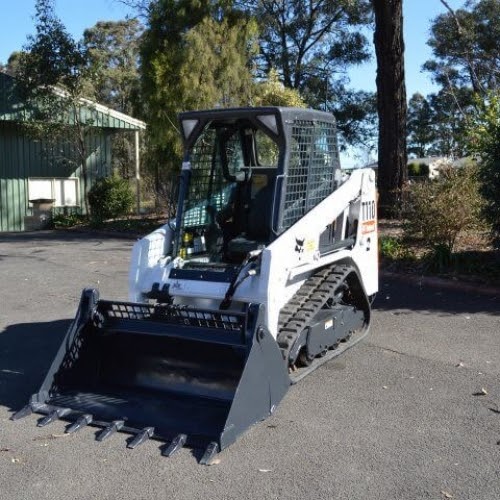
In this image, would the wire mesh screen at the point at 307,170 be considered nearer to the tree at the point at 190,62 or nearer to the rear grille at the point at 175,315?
the rear grille at the point at 175,315

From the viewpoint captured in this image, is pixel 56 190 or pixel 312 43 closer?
pixel 56 190

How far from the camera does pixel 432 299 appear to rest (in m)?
9.73

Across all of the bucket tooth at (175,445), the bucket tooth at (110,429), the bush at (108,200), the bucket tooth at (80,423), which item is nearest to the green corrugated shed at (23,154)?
the bush at (108,200)

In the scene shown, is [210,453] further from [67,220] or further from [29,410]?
[67,220]

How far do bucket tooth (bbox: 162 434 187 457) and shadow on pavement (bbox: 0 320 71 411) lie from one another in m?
1.68

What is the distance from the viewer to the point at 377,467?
4602 mm

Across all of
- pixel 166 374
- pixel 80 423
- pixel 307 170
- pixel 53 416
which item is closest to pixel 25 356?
pixel 53 416

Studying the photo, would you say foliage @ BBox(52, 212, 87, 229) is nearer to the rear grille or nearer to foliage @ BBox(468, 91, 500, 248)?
foliage @ BBox(468, 91, 500, 248)

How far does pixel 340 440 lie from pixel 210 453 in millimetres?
1009

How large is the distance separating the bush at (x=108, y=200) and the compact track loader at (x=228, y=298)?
50.8ft

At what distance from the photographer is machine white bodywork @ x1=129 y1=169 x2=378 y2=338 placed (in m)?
5.79

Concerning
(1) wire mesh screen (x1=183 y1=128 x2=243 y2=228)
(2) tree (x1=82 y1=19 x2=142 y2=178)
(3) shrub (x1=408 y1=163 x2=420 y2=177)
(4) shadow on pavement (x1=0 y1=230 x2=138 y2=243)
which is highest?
(2) tree (x1=82 y1=19 x2=142 y2=178)

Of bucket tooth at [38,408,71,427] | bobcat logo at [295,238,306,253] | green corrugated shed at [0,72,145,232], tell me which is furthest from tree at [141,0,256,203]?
bucket tooth at [38,408,71,427]

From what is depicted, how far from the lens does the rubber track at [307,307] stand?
575cm
